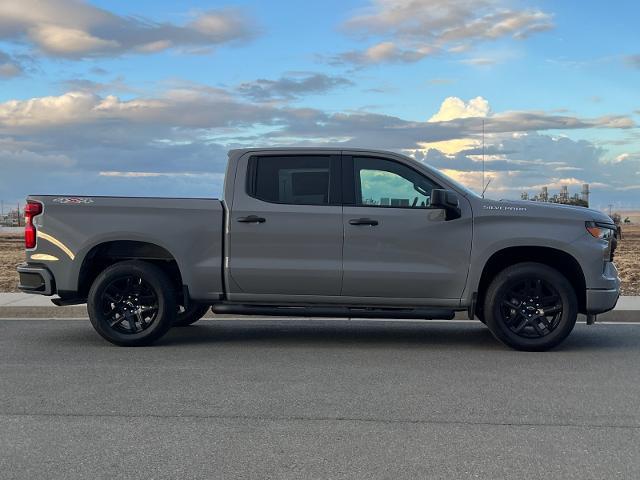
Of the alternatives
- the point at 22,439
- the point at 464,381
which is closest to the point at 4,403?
the point at 22,439

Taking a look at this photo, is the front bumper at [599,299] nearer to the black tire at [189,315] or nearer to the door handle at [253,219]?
the door handle at [253,219]

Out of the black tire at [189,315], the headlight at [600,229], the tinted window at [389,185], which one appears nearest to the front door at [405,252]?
the tinted window at [389,185]

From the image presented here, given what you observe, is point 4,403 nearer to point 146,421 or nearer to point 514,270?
point 146,421

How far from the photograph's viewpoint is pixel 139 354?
792cm

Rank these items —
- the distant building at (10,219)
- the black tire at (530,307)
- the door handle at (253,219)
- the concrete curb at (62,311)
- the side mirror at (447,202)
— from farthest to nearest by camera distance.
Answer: the distant building at (10,219), the concrete curb at (62,311), the door handle at (253,219), the black tire at (530,307), the side mirror at (447,202)

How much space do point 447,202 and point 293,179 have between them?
1.68 meters

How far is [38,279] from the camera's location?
8.33 meters

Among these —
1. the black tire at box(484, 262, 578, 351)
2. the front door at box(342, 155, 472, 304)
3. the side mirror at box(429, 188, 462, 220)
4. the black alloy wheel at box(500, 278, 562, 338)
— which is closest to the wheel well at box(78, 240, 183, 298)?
the front door at box(342, 155, 472, 304)

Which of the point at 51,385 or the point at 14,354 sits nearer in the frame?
the point at 51,385

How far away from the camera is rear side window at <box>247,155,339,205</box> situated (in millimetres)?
8188

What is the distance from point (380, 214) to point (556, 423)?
3.24 metres

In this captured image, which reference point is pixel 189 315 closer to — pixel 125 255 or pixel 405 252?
pixel 125 255

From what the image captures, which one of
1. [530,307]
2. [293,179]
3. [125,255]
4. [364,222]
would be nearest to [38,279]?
[125,255]

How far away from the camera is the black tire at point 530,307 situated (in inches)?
311
